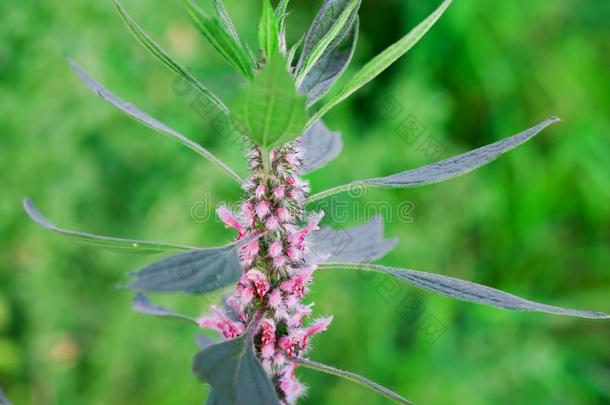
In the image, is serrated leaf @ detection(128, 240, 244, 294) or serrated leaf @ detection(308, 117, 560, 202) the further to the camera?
serrated leaf @ detection(308, 117, 560, 202)

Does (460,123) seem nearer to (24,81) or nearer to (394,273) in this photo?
(24,81)

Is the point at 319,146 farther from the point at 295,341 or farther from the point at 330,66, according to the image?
the point at 295,341

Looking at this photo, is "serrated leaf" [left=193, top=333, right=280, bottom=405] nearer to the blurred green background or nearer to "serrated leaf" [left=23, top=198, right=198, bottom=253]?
"serrated leaf" [left=23, top=198, right=198, bottom=253]

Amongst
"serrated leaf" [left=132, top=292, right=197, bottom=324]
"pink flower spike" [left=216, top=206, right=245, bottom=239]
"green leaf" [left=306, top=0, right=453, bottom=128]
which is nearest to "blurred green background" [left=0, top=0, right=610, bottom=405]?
"serrated leaf" [left=132, top=292, right=197, bottom=324]

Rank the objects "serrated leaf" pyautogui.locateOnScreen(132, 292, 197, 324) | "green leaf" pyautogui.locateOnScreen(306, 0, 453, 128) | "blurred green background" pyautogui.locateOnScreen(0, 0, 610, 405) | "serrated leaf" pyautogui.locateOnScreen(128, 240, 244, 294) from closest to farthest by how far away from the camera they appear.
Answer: "serrated leaf" pyautogui.locateOnScreen(128, 240, 244, 294), "green leaf" pyautogui.locateOnScreen(306, 0, 453, 128), "serrated leaf" pyautogui.locateOnScreen(132, 292, 197, 324), "blurred green background" pyautogui.locateOnScreen(0, 0, 610, 405)

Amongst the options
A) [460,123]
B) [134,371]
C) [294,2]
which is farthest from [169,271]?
[294,2]

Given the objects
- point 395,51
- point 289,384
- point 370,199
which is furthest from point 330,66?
point 370,199
